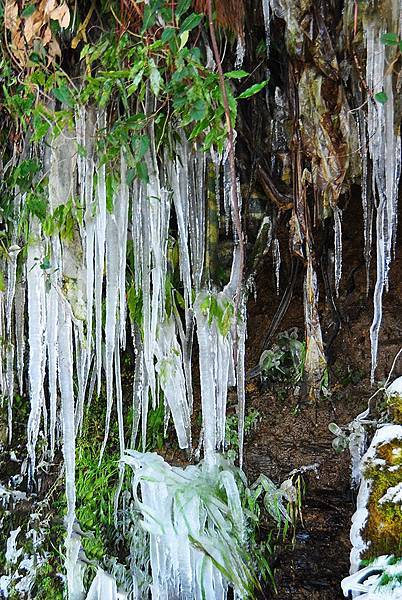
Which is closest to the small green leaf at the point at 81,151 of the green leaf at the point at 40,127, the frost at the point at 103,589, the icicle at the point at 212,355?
the green leaf at the point at 40,127

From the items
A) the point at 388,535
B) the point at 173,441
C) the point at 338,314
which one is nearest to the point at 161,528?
the point at 173,441

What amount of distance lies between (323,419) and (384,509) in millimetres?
1000

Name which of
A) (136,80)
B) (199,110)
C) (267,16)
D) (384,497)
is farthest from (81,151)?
(384,497)

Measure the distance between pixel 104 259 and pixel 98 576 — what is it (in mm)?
1349

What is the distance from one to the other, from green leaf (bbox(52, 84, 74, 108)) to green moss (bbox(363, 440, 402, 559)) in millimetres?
1564

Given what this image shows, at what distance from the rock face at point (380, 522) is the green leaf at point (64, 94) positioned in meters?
1.52

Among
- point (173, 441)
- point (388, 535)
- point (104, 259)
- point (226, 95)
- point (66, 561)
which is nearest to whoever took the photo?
point (388, 535)

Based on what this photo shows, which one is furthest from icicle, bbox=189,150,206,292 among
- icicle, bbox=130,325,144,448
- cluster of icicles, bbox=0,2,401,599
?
icicle, bbox=130,325,144,448

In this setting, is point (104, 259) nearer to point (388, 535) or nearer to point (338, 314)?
point (338, 314)

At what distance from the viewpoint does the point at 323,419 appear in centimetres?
285

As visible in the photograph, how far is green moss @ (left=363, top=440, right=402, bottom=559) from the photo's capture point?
69.9 inches

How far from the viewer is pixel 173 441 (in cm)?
309

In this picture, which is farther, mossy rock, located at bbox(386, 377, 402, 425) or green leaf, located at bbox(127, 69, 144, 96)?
mossy rock, located at bbox(386, 377, 402, 425)

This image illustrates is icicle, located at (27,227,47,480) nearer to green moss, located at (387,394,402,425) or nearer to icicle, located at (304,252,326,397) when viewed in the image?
icicle, located at (304,252,326,397)
